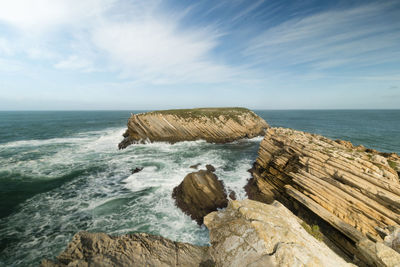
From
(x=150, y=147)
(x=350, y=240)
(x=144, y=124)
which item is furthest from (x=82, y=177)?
(x=350, y=240)

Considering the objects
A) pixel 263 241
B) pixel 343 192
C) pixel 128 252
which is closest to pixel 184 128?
pixel 343 192

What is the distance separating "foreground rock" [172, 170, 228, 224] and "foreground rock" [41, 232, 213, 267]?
16.3 feet

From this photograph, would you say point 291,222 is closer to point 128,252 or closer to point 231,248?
point 231,248

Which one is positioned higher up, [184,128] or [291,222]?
[184,128]

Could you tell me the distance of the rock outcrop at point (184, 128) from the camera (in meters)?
39.7

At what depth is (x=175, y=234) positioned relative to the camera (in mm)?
11531

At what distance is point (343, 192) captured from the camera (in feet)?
35.8

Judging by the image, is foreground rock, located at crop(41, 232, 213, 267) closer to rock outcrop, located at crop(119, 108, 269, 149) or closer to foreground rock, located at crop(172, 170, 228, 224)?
foreground rock, located at crop(172, 170, 228, 224)

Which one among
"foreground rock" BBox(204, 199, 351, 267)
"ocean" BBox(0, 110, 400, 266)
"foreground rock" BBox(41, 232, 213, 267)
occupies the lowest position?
"ocean" BBox(0, 110, 400, 266)

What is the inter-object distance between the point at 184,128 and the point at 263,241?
3698 cm

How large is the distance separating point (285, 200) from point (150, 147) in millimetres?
28520

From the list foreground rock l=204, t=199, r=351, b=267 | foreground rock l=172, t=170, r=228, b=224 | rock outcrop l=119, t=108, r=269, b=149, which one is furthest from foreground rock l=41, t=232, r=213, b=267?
rock outcrop l=119, t=108, r=269, b=149

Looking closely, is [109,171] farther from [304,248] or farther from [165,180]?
[304,248]

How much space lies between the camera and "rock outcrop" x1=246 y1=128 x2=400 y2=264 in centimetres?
941
